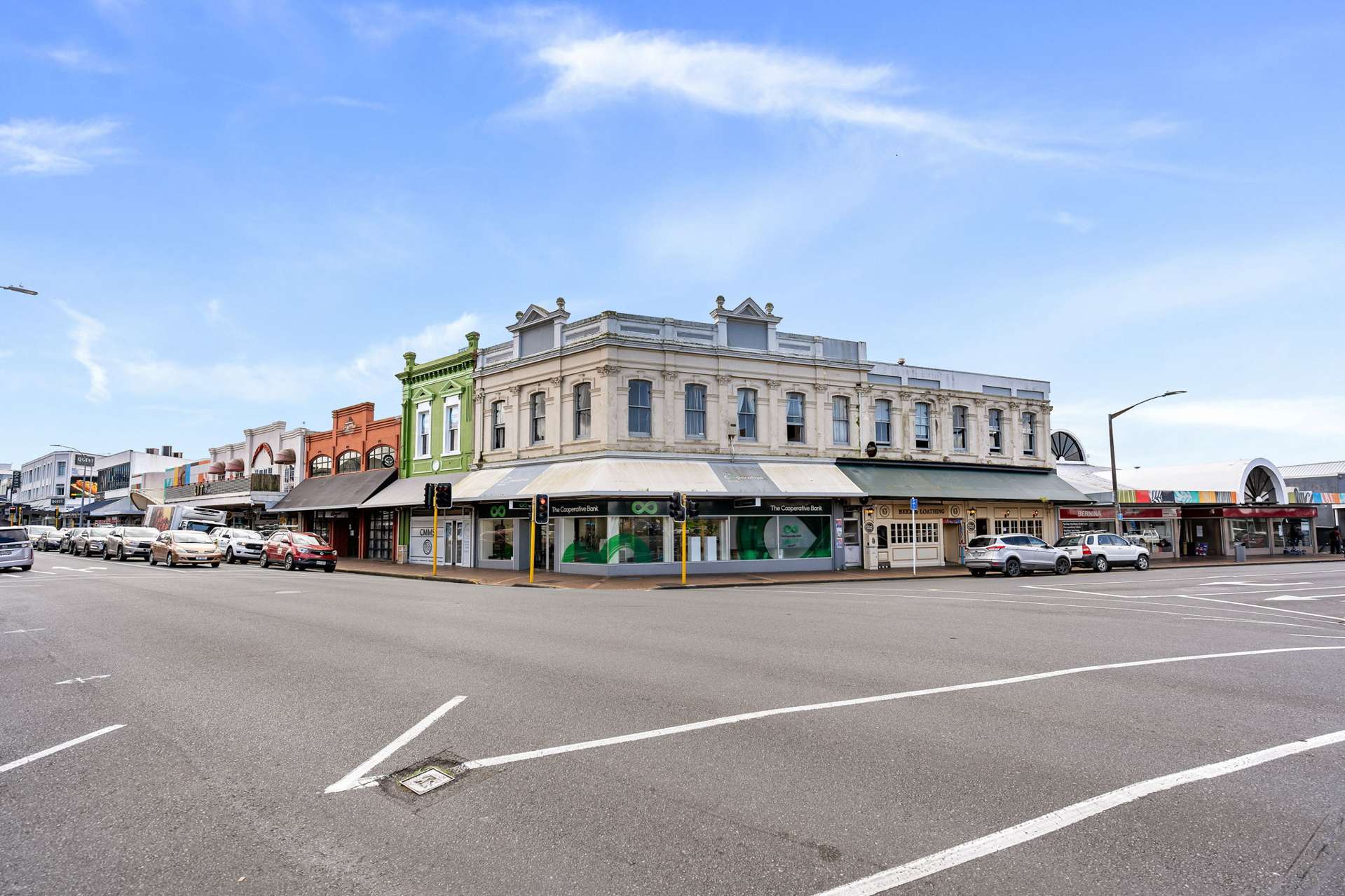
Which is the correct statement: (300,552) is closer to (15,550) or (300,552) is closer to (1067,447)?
(15,550)

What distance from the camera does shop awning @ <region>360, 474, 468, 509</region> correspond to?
32.2 m

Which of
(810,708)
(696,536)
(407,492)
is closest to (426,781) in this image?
(810,708)

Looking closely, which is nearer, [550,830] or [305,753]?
[550,830]

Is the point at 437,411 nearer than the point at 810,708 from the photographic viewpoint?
No

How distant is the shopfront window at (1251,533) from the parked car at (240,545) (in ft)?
167

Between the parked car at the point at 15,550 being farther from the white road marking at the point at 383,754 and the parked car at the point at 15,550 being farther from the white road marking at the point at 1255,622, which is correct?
the white road marking at the point at 1255,622

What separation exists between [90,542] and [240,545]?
12.8 m

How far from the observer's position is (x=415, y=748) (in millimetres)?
5680

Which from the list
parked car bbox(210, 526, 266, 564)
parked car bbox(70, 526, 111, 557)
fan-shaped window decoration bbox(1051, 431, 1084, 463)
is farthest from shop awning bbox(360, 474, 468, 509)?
fan-shaped window decoration bbox(1051, 431, 1084, 463)

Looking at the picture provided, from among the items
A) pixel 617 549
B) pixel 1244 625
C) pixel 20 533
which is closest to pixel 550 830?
pixel 1244 625

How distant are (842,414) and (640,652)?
78.2 feet

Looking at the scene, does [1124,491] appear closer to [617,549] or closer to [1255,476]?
[1255,476]

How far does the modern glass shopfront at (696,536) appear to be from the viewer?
26812mm

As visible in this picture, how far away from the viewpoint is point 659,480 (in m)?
26.7
